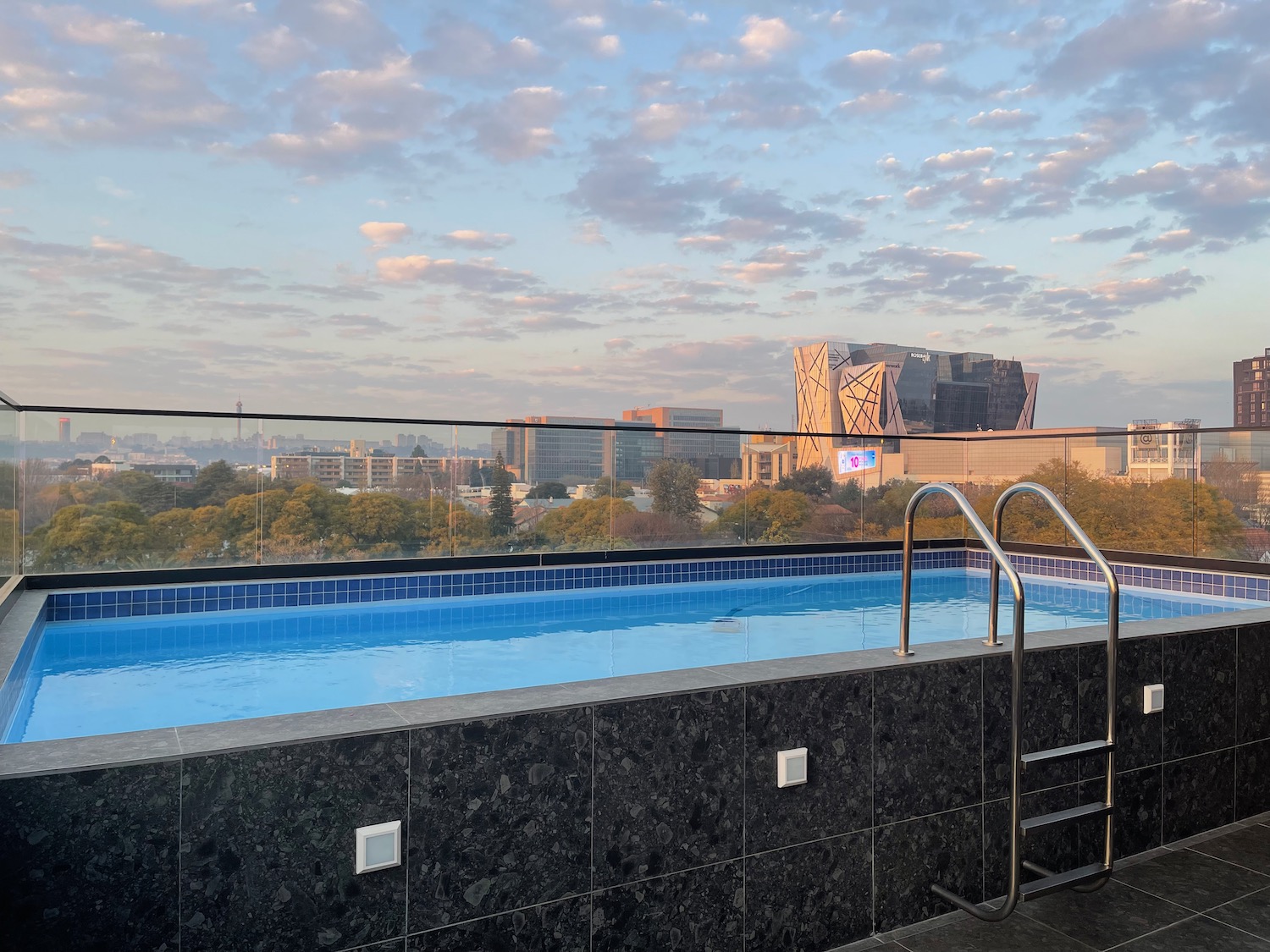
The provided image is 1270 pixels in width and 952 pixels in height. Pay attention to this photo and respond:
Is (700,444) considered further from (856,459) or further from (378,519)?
(378,519)

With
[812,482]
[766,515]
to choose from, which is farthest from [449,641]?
[812,482]

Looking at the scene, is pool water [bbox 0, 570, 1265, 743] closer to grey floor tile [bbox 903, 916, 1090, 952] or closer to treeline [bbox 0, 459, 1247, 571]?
treeline [bbox 0, 459, 1247, 571]

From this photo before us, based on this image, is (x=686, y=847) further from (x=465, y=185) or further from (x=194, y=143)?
(x=465, y=185)

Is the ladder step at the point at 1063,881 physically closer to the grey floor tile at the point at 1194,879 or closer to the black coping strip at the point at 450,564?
the grey floor tile at the point at 1194,879

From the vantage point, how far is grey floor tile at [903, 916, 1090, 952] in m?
2.18

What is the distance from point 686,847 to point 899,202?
752 inches

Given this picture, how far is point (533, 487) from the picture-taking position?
730 cm

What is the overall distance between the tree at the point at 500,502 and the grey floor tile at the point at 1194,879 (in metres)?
5.24

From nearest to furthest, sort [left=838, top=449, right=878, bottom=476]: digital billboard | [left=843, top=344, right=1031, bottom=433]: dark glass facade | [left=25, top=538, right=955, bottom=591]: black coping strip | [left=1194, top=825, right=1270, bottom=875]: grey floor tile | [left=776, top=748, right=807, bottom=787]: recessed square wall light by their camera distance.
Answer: [left=776, top=748, right=807, bottom=787]: recessed square wall light → [left=1194, top=825, right=1270, bottom=875]: grey floor tile → [left=25, top=538, right=955, bottom=591]: black coping strip → [left=838, top=449, right=878, bottom=476]: digital billboard → [left=843, top=344, right=1031, bottom=433]: dark glass facade

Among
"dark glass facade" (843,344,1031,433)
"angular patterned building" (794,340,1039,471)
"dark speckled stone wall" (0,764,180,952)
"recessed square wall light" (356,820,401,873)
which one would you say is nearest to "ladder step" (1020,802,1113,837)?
"recessed square wall light" (356,820,401,873)

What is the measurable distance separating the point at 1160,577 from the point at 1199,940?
6143mm

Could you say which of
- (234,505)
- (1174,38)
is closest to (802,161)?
(1174,38)

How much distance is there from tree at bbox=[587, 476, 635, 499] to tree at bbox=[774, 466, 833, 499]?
1740 millimetres

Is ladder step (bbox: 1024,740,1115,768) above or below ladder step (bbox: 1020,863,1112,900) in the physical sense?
above
